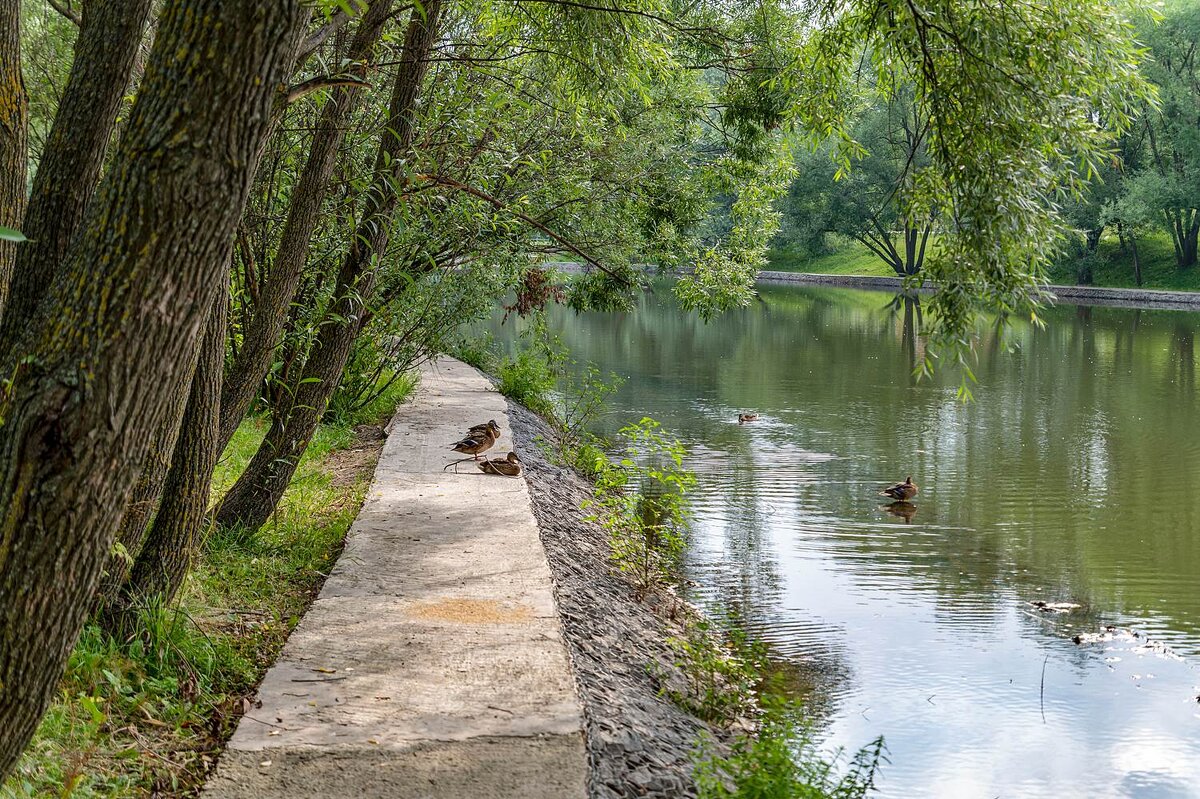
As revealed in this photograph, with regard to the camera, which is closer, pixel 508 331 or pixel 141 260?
pixel 141 260

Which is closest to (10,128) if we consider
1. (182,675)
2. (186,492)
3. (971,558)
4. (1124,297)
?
(186,492)

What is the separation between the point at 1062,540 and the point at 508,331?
22.9 metres

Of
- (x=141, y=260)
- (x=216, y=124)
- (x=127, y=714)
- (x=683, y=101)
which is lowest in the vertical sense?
(x=127, y=714)

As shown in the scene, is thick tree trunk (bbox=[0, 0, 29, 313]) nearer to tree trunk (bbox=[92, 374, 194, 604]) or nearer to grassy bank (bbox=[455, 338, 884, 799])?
tree trunk (bbox=[92, 374, 194, 604])

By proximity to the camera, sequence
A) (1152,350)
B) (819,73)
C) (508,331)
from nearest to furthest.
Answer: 1. (819,73)
2. (1152,350)
3. (508,331)

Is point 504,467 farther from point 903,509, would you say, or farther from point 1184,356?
point 1184,356

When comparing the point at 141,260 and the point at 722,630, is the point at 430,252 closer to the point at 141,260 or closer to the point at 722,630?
the point at 722,630

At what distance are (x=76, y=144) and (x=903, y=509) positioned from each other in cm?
1065

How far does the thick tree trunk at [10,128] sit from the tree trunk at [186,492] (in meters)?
1.40

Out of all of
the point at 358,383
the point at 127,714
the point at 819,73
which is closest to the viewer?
the point at 127,714

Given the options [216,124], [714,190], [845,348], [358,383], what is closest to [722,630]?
[358,383]

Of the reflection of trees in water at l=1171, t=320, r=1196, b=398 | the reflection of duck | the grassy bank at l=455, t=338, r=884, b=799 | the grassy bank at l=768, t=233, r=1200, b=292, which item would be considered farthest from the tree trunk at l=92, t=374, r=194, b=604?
the grassy bank at l=768, t=233, r=1200, b=292

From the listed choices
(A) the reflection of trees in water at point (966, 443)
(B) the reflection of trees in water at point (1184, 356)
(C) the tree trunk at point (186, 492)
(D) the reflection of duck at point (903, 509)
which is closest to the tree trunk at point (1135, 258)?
(B) the reflection of trees in water at point (1184, 356)

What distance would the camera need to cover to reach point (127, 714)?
4.39 metres
